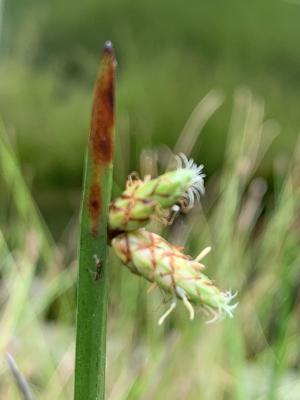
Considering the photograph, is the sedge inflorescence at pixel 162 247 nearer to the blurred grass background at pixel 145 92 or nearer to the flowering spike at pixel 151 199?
the flowering spike at pixel 151 199

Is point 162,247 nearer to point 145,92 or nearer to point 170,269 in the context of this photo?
point 170,269

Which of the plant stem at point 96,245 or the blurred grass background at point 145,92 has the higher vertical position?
the plant stem at point 96,245

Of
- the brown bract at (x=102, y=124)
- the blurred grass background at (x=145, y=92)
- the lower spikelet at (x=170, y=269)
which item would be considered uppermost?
the brown bract at (x=102, y=124)

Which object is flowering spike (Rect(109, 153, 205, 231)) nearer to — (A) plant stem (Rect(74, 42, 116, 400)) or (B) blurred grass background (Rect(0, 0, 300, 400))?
(A) plant stem (Rect(74, 42, 116, 400))

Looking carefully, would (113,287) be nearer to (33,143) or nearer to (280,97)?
(33,143)

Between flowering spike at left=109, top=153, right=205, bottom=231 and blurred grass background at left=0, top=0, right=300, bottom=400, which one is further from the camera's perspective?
blurred grass background at left=0, top=0, right=300, bottom=400

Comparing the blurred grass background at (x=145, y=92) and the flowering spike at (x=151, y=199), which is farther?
the blurred grass background at (x=145, y=92)

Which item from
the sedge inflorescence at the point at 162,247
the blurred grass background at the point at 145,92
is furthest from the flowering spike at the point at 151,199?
the blurred grass background at the point at 145,92

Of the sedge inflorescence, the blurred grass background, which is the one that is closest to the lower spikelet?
the sedge inflorescence

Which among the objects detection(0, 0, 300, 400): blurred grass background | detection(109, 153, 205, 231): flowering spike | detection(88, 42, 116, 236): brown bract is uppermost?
detection(88, 42, 116, 236): brown bract
